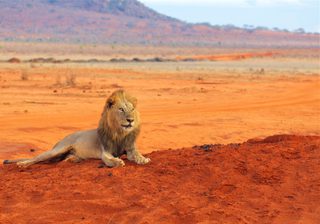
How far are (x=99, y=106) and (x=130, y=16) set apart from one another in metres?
155

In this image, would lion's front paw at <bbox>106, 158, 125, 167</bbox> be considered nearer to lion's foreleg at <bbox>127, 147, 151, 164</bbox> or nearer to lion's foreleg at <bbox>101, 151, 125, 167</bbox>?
lion's foreleg at <bbox>101, 151, 125, 167</bbox>

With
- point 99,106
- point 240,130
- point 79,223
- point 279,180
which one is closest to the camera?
point 79,223

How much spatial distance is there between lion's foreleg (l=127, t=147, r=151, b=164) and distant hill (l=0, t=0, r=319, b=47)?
4880 inches

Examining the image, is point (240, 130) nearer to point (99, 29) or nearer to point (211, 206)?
point (211, 206)

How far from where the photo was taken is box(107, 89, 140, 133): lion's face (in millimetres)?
9656

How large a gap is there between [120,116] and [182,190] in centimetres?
180

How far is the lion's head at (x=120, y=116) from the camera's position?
31.7ft

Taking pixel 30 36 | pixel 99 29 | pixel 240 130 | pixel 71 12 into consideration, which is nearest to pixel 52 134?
pixel 240 130

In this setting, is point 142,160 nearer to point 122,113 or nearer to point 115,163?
point 115,163

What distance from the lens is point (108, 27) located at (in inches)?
6137

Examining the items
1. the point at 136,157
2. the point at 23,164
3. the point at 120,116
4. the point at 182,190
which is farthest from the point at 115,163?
the point at 23,164

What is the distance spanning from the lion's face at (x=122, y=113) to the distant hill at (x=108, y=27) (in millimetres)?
123922

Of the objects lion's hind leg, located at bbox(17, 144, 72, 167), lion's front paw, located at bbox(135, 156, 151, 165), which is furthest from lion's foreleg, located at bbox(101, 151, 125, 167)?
lion's hind leg, located at bbox(17, 144, 72, 167)

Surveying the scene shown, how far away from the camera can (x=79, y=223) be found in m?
7.66
